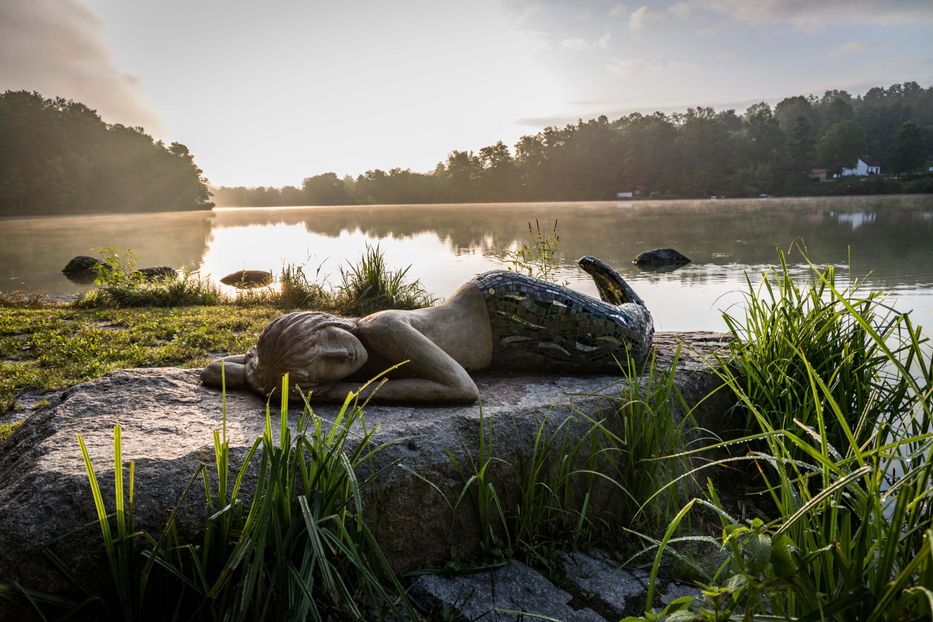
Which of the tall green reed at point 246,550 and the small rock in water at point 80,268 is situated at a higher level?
the small rock in water at point 80,268

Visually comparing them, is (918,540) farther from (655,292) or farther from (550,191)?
(550,191)

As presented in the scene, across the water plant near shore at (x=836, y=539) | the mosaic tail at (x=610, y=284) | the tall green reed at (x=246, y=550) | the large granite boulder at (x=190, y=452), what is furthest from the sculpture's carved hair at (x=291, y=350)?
the mosaic tail at (x=610, y=284)

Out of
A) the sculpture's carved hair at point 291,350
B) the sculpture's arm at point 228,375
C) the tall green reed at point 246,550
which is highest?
the sculpture's carved hair at point 291,350

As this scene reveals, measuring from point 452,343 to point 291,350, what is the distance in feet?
3.22

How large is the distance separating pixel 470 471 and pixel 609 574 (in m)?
0.80

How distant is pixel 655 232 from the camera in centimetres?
2980

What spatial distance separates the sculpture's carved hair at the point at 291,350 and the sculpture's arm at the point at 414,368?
0.18m

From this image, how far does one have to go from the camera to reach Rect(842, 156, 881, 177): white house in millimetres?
72438

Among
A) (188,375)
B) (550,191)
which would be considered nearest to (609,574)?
(188,375)

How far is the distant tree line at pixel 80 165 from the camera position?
54.1 m

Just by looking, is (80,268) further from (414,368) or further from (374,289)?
(414,368)

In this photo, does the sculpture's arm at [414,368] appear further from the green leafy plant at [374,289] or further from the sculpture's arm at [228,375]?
the green leafy plant at [374,289]

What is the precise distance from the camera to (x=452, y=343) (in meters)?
3.53

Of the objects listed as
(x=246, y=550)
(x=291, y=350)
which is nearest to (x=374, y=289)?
(x=291, y=350)
